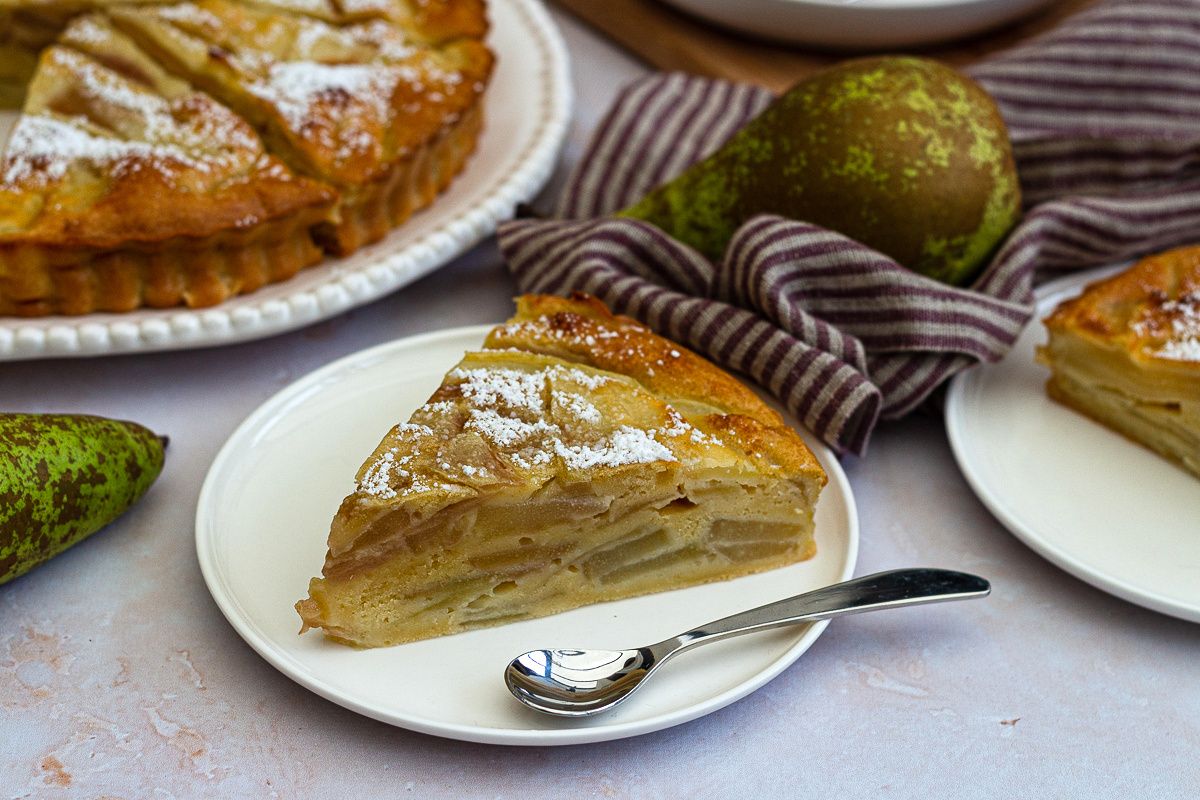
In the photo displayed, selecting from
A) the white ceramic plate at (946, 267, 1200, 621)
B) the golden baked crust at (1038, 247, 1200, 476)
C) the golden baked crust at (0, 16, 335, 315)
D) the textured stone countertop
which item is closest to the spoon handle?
the textured stone countertop

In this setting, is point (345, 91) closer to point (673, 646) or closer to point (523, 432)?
point (523, 432)

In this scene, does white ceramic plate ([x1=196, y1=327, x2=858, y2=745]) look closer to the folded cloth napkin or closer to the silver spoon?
the silver spoon

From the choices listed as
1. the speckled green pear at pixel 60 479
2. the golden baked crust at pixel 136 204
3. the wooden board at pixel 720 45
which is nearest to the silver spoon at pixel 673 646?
the speckled green pear at pixel 60 479

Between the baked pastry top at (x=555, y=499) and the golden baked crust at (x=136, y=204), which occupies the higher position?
the golden baked crust at (x=136, y=204)

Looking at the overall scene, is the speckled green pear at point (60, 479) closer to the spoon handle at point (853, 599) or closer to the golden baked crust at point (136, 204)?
the golden baked crust at point (136, 204)

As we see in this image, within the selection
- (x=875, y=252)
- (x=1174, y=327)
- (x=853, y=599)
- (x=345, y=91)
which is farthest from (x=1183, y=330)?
(x=345, y=91)

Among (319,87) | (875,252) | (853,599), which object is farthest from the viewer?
(319,87)

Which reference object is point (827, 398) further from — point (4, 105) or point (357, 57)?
point (4, 105)
